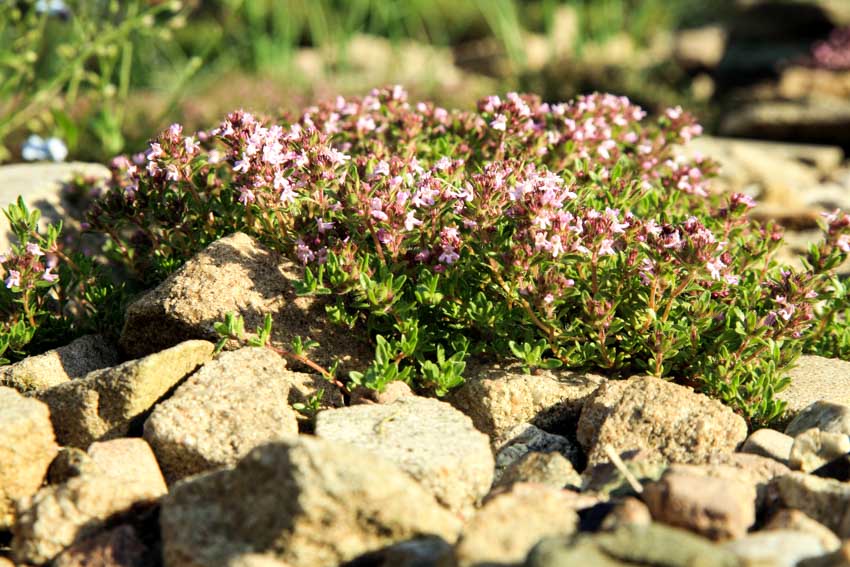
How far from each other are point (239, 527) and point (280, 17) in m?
14.1

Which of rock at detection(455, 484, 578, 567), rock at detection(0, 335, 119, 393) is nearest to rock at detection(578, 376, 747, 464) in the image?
rock at detection(455, 484, 578, 567)

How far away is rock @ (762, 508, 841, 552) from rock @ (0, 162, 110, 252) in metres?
4.60

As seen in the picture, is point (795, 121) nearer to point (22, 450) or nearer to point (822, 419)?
point (822, 419)

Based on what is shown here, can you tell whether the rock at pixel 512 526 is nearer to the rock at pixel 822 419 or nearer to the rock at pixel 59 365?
the rock at pixel 822 419

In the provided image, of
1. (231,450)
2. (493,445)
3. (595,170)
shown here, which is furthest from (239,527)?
(595,170)

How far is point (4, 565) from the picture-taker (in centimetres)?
343

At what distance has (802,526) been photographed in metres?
3.14

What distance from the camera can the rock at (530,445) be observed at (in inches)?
168

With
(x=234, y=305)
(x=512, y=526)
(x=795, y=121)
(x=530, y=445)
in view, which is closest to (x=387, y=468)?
(x=512, y=526)

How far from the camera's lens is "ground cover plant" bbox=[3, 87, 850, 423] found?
422 centimetres

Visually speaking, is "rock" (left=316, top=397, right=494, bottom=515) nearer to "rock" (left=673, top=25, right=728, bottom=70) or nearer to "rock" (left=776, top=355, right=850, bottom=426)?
"rock" (left=776, top=355, right=850, bottom=426)

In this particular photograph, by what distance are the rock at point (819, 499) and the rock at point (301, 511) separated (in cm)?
133

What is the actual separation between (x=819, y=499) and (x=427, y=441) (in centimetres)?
155

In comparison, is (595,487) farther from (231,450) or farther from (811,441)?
(231,450)
